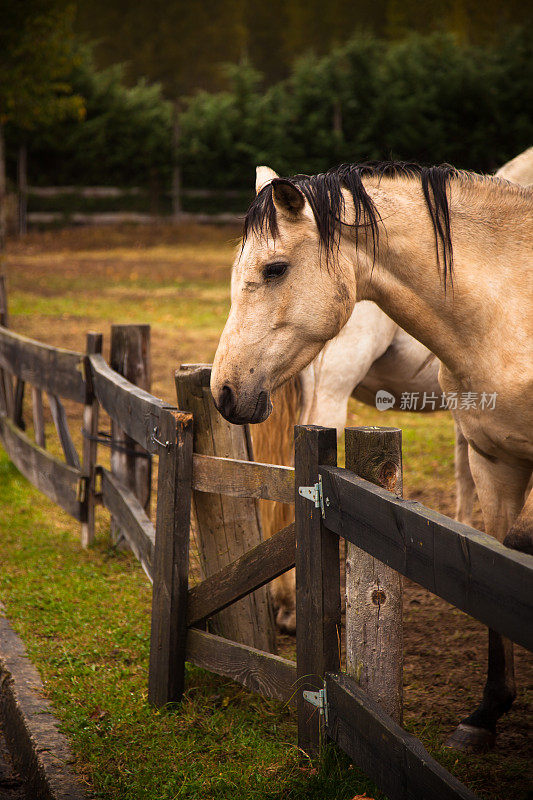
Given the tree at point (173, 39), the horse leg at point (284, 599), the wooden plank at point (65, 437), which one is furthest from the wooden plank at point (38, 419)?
the tree at point (173, 39)

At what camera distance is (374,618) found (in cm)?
221

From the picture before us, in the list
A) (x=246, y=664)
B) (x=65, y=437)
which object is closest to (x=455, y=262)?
(x=246, y=664)

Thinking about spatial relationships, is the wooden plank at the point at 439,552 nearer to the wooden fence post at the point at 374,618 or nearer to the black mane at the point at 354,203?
the wooden fence post at the point at 374,618

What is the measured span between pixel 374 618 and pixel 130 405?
1826 mm

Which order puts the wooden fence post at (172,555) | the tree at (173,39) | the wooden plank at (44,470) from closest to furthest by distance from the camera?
the wooden fence post at (172,555)
the wooden plank at (44,470)
the tree at (173,39)

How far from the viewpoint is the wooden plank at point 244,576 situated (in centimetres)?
249

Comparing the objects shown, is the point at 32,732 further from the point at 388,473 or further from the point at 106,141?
the point at 106,141

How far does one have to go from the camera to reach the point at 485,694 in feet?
9.07

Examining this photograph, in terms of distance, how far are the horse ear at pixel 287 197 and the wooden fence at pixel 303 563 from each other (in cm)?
70

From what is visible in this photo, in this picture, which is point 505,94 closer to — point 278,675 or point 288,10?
point 278,675

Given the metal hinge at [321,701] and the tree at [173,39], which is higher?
the tree at [173,39]

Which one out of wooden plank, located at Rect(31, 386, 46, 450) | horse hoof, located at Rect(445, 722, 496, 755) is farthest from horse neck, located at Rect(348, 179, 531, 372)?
wooden plank, located at Rect(31, 386, 46, 450)

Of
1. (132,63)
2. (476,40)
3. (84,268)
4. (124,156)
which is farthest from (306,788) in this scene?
(476,40)

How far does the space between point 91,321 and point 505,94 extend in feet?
63.2
